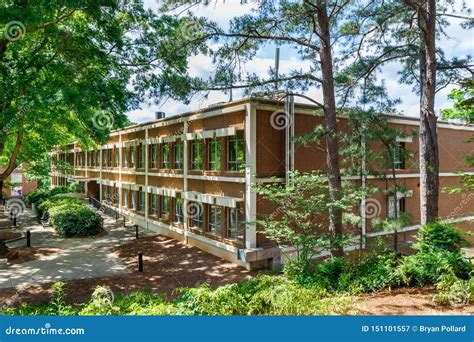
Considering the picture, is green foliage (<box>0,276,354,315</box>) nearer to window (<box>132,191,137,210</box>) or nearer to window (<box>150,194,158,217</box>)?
window (<box>150,194,158,217</box>)

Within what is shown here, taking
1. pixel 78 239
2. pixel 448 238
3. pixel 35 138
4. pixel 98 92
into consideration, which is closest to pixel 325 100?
pixel 448 238

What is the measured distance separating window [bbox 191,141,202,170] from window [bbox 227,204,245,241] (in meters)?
3.95

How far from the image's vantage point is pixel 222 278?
1402 cm

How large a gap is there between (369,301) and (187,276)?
27.7 feet

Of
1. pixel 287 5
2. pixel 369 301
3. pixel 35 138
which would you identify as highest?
pixel 287 5

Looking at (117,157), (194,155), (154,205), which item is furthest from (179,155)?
(117,157)

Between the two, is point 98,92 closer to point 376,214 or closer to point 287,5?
point 287,5

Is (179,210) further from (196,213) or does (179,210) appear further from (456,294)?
(456,294)

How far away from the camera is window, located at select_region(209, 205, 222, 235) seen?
17.5m

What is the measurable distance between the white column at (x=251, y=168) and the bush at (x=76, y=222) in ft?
41.4
